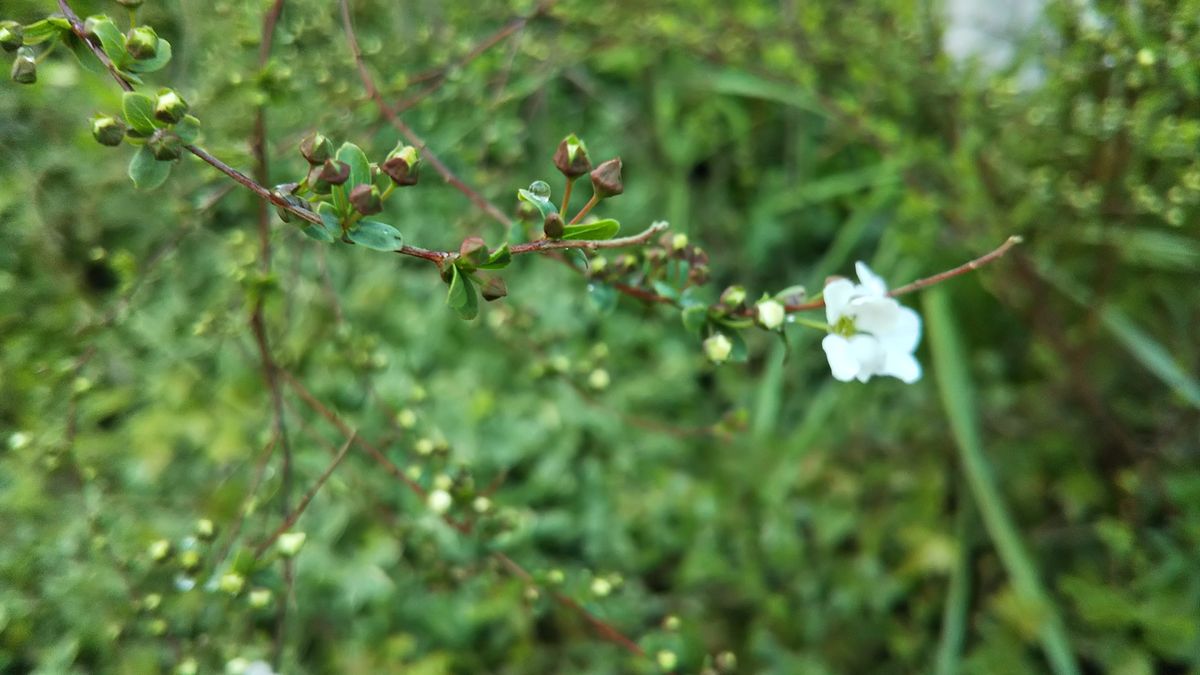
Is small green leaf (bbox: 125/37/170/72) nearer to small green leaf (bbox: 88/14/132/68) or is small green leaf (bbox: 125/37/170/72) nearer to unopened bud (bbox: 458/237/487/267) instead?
small green leaf (bbox: 88/14/132/68)

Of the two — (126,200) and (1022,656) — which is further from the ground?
(1022,656)

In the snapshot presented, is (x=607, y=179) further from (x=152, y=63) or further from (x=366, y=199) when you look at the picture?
(x=152, y=63)

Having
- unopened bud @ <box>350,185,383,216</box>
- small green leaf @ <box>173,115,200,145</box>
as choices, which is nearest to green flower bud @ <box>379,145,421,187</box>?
unopened bud @ <box>350,185,383,216</box>

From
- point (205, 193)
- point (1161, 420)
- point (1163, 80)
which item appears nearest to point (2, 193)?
point (205, 193)

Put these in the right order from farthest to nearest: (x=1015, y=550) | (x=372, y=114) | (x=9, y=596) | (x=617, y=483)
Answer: (x=617, y=483) < (x=1015, y=550) < (x=372, y=114) < (x=9, y=596)

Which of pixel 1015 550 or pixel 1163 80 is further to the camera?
pixel 1015 550

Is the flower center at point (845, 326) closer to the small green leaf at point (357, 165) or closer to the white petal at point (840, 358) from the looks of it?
the white petal at point (840, 358)

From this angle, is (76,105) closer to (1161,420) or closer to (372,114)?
(372,114)
